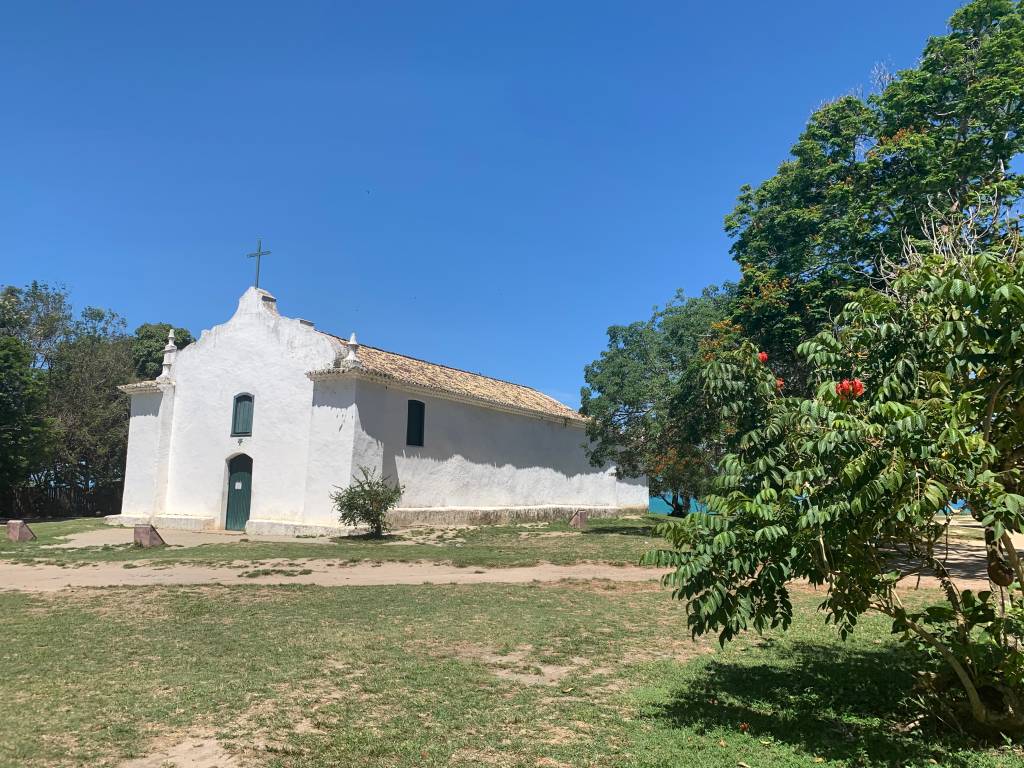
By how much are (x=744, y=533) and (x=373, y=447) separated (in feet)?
56.5

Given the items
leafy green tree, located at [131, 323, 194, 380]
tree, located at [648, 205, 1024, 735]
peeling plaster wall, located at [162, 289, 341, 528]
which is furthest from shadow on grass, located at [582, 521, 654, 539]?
leafy green tree, located at [131, 323, 194, 380]

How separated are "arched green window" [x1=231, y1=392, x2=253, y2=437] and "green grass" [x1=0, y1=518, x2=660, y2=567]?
4085 millimetres

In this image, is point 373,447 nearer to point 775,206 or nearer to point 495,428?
point 495,428

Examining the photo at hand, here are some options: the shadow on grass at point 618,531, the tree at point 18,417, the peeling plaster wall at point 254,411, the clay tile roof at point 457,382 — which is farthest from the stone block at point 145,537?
the tree at point 18,417

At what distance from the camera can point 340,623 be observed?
336 inches

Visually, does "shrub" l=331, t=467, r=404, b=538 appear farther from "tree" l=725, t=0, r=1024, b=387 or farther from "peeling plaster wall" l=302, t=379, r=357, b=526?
"tree" l=725, t=0, r=1024, b=387

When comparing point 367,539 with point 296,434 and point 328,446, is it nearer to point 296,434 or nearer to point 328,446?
point 328,446

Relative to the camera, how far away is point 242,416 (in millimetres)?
22297

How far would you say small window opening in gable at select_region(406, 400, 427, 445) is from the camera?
2222 cm

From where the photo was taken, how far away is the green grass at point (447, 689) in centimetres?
470

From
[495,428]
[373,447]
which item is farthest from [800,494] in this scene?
[495,428]

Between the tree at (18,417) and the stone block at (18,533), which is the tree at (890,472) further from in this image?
A: the tree at (18,417)

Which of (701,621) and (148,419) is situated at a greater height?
(148,419)

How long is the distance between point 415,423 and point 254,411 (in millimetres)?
4805
